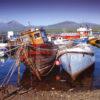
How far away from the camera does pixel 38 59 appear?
17.9m

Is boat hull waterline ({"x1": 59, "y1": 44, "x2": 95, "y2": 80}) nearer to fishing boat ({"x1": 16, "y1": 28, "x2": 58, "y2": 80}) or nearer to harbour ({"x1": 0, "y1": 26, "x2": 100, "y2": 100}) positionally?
harbour ({"x1": 0, "y1": 26, "x2": 100, "y2": 100})

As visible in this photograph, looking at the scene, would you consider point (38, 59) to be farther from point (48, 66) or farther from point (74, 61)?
point (74, 61)

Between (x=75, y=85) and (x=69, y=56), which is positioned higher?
(x=69, y=56)

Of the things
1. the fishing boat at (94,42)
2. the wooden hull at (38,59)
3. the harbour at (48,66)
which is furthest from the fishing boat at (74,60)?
the fishing boat at (94,42)

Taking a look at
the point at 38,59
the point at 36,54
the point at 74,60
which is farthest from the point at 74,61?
the point at 36,54

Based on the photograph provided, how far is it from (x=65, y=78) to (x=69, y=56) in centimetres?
153

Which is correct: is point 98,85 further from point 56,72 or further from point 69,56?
point 56,72

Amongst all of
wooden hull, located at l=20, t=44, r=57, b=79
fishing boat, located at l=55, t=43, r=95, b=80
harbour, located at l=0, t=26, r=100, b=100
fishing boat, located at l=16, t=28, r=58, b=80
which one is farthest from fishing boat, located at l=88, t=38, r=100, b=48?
wooden hull, located at l=20, t=44, r=57, b=79

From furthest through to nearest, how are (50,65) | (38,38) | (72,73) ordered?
(38,38) < (50,65) < (72,73)

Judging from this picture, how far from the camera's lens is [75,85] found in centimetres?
1656

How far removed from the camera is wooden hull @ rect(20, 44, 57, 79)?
57.6 feet

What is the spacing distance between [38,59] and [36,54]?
0.32 meters

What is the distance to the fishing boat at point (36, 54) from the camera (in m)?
17.1

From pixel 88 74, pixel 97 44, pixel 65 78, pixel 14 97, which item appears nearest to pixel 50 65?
pixel 65 78
